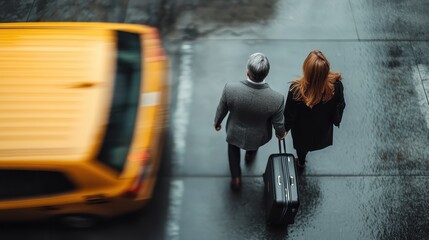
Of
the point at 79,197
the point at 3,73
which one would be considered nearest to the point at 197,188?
the point at 79,197

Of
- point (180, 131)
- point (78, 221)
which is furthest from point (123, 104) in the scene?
point (180, 131)

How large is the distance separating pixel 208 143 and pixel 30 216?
88.3 inches

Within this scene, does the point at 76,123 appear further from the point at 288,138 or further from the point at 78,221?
the point at 288,138

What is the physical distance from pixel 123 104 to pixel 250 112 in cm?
127

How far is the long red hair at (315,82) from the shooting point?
14.5 ft

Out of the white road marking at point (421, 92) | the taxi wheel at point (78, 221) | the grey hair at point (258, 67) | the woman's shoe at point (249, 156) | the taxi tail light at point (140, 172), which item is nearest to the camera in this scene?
the grey hair at point (258, 67)

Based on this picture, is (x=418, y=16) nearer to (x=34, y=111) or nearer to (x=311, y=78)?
(x=311, y=78)

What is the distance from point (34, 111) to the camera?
4613mm

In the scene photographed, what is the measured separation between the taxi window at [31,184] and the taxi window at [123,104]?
45 centimetres

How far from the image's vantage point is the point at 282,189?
4.84 m

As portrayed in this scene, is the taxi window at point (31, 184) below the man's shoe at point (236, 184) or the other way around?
the other way around

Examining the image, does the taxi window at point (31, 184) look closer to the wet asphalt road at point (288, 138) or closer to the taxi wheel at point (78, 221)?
the taxi wheel at point (78, 221)

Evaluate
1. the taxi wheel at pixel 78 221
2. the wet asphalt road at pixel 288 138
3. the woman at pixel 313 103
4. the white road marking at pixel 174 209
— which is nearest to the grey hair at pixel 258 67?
the woman at pixel 313 103

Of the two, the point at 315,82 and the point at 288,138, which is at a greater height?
the point at 315,82
